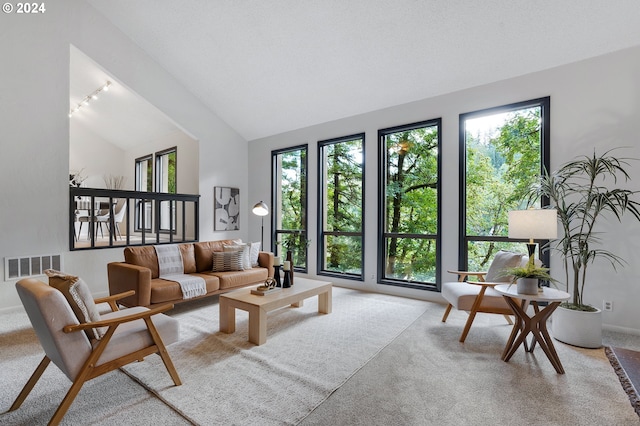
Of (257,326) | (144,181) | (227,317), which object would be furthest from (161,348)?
(144,181)

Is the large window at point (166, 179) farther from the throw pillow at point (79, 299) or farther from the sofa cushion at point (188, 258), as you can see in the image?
the throw pillow at point (79, 299)

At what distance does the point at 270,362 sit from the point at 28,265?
3642 mm

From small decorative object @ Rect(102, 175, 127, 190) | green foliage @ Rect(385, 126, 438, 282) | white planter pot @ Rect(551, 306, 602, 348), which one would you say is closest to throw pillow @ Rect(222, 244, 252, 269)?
green foliage @ Rect(385, 126, 438, 282)

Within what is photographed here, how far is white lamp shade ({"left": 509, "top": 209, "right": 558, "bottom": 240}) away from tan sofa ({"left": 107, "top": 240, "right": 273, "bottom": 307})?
129 inches

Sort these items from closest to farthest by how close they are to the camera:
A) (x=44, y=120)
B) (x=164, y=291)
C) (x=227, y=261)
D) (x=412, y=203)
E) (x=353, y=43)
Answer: (x=164, y=291)
(x=353, y=43)
(x=44, y=120)
(x=227, y=261)
(x=412, y=203)

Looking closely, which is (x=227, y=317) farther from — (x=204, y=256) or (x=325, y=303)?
(x=204, y=256)

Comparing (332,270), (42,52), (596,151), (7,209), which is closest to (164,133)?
(42,52)

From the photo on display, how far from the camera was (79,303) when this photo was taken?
187 cm

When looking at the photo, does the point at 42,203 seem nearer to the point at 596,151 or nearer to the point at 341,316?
the point at 341,316

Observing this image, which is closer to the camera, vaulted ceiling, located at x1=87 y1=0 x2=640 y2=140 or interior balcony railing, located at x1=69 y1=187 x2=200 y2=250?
vaulted ceiling, located at x1=87 y1=0 x2=640 y2=140

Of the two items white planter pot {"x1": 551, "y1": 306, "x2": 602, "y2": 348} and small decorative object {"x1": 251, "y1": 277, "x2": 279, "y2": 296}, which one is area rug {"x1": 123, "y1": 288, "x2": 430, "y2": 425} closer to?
small decorative object {"x1": 251, "y1": 277, "x2": 279, "y2": 296}

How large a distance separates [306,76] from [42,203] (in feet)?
12.9

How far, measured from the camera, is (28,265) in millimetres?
3998

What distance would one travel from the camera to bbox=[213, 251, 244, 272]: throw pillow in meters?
4.44
